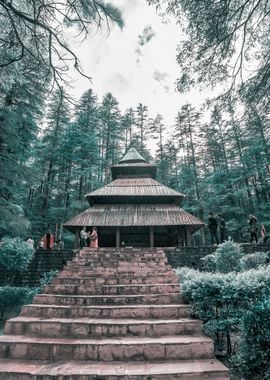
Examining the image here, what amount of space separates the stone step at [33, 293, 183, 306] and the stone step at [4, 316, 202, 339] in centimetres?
79

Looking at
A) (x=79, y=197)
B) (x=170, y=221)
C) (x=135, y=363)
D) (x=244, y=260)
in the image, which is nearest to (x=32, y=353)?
(x=135, y=363)

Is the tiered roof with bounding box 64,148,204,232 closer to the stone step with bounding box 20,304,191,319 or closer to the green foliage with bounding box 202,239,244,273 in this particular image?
the green foliage with bounding box 202,239,244,273

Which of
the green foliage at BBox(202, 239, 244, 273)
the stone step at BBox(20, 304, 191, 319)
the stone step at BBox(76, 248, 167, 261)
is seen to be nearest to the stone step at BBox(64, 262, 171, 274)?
the stone step at BBox(76, 248, 167, 261)

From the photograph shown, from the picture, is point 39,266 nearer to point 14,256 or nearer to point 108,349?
point 14,256

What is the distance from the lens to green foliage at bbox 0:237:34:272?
8.93 meters

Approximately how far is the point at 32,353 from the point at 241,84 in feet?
19.8

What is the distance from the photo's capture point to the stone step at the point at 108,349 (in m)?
3.26

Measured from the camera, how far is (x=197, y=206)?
27422 millimetres

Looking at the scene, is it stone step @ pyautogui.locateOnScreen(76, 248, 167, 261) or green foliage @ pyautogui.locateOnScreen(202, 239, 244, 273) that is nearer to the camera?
green foliage @ pyautogui.locateOnScreen(202, 239, 244, 273)

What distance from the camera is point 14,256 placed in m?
8.95

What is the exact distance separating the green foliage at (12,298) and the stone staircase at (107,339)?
12.2ft

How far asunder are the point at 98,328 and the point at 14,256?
6.56m

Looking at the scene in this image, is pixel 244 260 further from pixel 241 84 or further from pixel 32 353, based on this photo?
pixel 32 353

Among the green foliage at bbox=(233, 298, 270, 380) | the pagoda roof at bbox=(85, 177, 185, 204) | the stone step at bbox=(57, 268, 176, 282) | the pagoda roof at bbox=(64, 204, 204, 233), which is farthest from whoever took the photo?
the pagoda roof at bbox=(85, 177, 185, 204)
